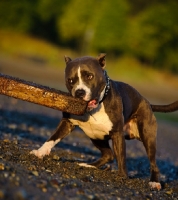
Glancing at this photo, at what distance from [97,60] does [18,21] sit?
47.8m

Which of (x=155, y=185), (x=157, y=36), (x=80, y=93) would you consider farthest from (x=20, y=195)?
(x=157, y=36)

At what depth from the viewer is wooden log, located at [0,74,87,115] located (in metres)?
7.06

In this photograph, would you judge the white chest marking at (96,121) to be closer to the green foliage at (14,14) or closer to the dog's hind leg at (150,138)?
the dog's hind leg at (150,138)

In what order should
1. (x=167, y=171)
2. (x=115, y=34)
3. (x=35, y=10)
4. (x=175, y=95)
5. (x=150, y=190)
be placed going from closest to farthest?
(x=150, y=190)
(x=167, y=171)
(x=175, y=95)
(x=115, y=34)
(x=35, y=10)

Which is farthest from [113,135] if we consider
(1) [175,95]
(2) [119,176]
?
(1) [175,95]

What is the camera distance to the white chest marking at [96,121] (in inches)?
287

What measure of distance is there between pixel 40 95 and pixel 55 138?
2.21 feet

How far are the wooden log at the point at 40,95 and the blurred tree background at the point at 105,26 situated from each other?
41.8m

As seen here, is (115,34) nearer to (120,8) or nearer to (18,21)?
(120,8)

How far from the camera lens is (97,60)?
7414 millimetres

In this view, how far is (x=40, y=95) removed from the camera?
715cm

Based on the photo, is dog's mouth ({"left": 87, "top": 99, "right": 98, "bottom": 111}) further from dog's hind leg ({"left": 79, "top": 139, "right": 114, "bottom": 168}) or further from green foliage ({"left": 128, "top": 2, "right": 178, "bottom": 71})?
green foliage ({"left": 128, "top": 2, "right": 178, "bottom": 71})

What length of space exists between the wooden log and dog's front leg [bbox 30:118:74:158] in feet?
1.22

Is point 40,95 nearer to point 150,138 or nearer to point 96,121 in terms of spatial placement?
point 96,121
